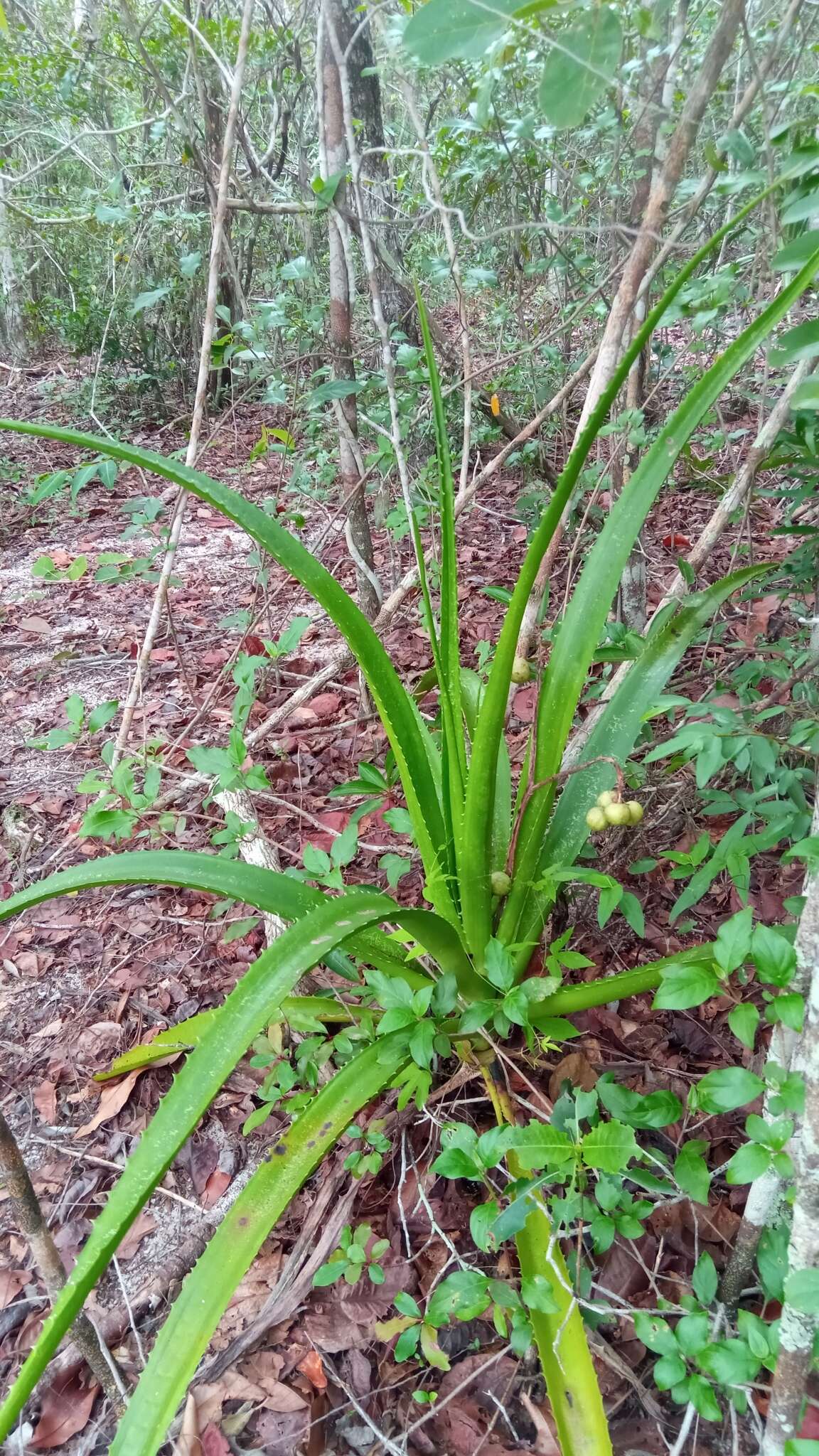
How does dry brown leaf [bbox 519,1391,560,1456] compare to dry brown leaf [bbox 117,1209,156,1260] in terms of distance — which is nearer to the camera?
dry brown leaf [bbox 519,1391,560,1456]

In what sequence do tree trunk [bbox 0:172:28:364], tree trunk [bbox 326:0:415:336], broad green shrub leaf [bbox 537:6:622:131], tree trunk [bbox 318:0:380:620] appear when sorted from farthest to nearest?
1. tree trunk [bbox 0:172:28:364]
2. tree trunk [bbox 326:0:415:336]
3. tree trunk [bbox 318:0:380:620]
4. broad green shrub leaf [bbox 537:6:622:131]

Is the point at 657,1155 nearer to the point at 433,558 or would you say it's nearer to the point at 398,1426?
the point at 398,1426

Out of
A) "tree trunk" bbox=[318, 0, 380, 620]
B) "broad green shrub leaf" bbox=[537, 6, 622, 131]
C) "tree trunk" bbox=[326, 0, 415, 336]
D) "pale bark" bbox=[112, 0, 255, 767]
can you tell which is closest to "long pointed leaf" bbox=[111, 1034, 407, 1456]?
"pale bark" bbox=[112, 0, 255, 767]

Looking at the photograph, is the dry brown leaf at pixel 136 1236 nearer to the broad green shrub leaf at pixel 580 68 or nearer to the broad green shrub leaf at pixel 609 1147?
the broad green shrub leaf at pixel 609 1147

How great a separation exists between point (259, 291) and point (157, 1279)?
4509mm

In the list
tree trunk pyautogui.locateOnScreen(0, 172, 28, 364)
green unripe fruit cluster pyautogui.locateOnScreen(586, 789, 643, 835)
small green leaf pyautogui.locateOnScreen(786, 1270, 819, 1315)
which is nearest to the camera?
small green leaf pyautogui.locateOnScreen(786, 1270, 819, 1315)

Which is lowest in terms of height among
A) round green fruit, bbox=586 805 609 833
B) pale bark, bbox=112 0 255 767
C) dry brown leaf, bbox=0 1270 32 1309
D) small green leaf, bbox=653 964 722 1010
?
dry brown leaf, bbox=0 1270 32 1309

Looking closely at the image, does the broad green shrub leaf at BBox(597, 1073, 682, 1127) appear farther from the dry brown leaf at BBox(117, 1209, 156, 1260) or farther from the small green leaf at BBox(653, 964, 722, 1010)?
the dry brown leaf at BBox(117, 1209, 156, 1260)

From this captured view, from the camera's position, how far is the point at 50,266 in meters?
5.43

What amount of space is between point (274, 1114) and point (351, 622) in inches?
27.8

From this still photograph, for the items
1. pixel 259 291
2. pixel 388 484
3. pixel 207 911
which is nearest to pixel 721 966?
pixel 207 911

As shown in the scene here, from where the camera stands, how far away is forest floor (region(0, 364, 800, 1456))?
0.79 meters

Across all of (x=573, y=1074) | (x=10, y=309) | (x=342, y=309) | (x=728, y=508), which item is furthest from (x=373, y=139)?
(x=10, y=309)

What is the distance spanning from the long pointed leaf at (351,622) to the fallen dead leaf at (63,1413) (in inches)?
25.7
